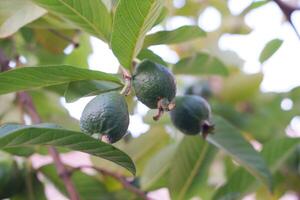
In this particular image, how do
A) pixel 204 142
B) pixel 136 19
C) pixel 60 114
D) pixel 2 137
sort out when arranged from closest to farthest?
pixel 2 137
pixel 136 19
pixel 204 142
pixel 60 114

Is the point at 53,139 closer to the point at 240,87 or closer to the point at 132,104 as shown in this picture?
the point at 132,104

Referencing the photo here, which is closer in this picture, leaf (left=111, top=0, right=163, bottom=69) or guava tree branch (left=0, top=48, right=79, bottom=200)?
leaf (left=111, top=0, right=163, bottom=69)

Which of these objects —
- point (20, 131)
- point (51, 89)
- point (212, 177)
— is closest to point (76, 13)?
point (20, 131)

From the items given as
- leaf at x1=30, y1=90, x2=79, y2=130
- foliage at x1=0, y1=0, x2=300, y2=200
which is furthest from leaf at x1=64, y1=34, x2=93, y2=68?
leaf at x1=30, y1=90, x2=79, y2=130

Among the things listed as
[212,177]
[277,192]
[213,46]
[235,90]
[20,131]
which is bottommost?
[212,177]

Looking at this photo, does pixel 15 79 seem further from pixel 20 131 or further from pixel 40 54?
pixel 40 54

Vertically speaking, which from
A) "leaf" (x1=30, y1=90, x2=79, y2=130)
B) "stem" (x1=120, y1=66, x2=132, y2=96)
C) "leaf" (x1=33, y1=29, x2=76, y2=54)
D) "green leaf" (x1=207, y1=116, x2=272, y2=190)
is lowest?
"leaf" (x1=30, y1=90, x2=79, y2=130)

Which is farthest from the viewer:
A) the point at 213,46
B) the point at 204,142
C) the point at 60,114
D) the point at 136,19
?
the point at 213,46

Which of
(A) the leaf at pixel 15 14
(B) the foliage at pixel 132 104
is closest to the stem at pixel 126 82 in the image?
(B) the foliage at pixel 132 104

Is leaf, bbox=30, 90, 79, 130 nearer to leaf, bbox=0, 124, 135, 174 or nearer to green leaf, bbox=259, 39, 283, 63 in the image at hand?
green leaf, bbox=259, 39, 283, 63
